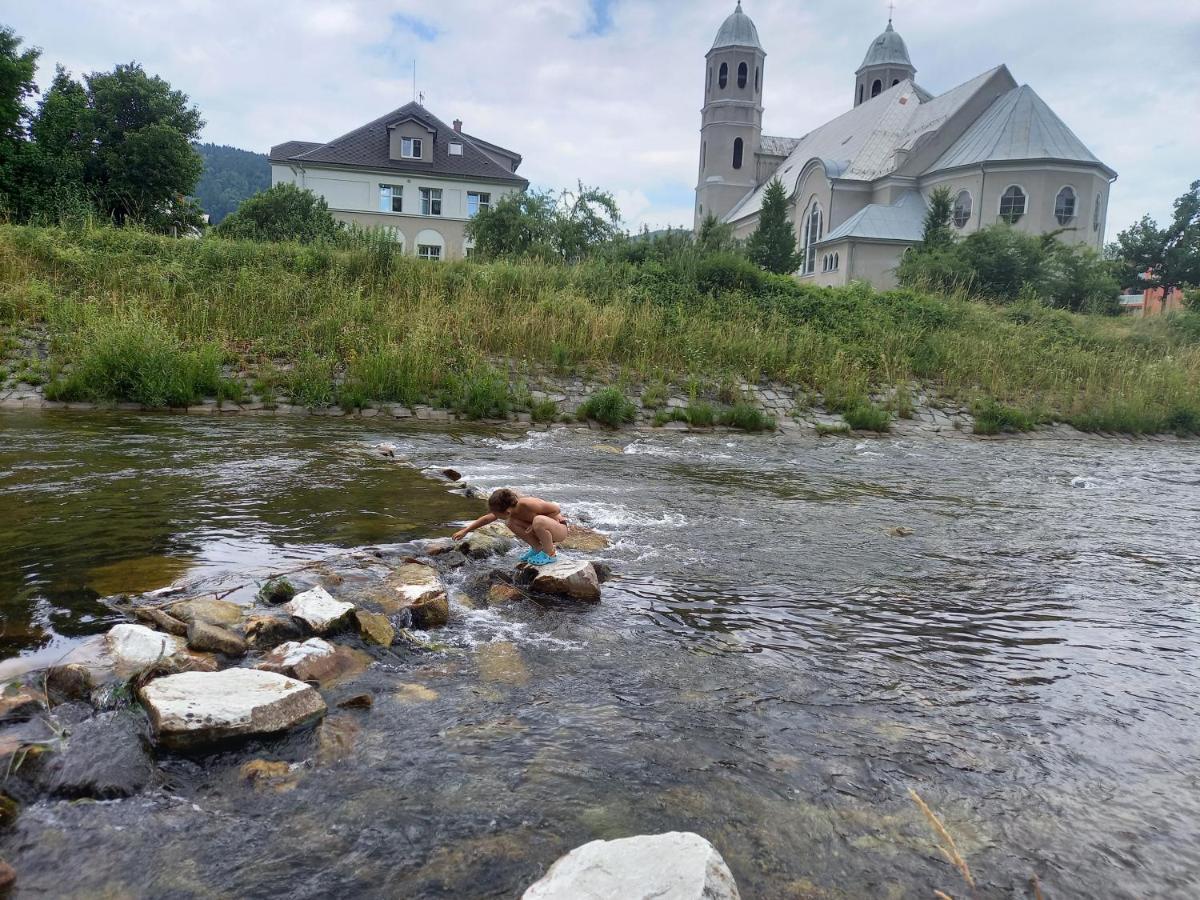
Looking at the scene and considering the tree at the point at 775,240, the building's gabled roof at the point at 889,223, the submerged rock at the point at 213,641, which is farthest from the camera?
the building's gabled roof at the point at 889,223

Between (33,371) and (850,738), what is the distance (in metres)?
13.4

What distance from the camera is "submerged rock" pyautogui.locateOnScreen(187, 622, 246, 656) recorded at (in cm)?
307

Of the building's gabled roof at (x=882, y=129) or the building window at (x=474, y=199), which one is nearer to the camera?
the building's gabled roof at (x=882, y=129)

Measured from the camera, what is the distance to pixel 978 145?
40031 mm

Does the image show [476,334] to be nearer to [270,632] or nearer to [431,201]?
[270,632]

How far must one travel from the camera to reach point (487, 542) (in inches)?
194

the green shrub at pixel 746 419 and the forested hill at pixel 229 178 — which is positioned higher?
the forested hill at pixel 229 178

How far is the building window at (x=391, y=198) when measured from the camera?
45844mm

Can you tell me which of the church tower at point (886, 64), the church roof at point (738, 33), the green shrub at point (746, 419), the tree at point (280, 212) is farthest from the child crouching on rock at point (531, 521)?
the church tower at point (886, 64)

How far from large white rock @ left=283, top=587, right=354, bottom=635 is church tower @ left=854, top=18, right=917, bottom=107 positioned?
235 ft

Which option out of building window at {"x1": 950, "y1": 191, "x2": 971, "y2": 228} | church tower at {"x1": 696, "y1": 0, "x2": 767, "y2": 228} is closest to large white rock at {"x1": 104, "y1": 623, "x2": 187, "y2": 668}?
building window at {"x1": 950, "y1": 191, "x2": 971, "y2": 228}

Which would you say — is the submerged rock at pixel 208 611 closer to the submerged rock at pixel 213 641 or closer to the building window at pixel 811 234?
the submerged rock at pixel 213 641

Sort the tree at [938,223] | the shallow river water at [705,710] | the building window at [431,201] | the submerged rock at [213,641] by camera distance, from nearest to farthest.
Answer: the shallow river water at [705,710], the submerged rock at [213,641], the tree at [938,223], the building window at [431,201]

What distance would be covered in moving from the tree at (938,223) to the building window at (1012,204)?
416 cm
